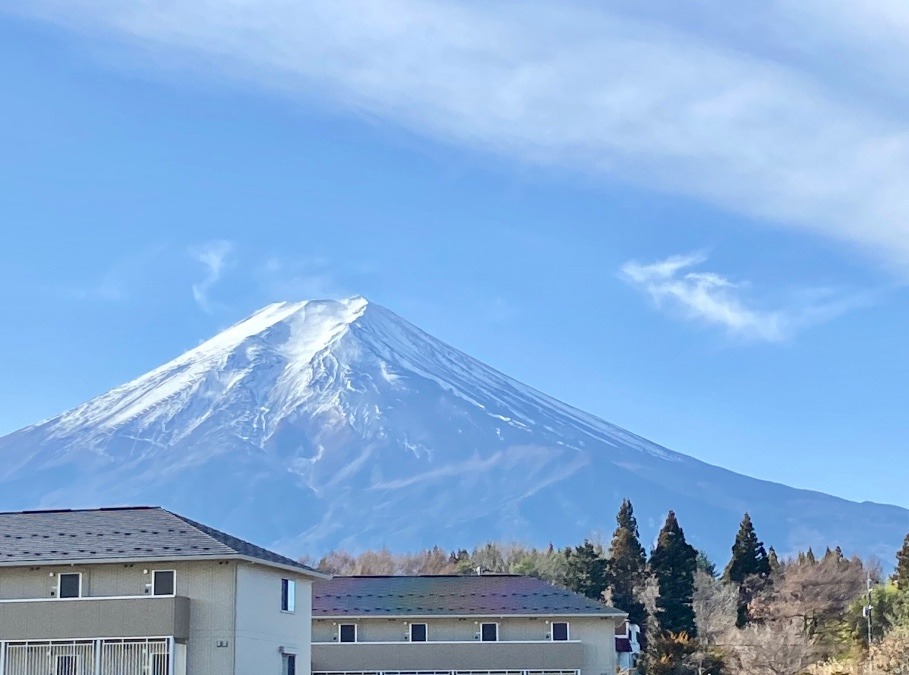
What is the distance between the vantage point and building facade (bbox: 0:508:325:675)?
39.8 meters

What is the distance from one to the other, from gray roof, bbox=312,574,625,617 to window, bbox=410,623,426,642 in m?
0.52

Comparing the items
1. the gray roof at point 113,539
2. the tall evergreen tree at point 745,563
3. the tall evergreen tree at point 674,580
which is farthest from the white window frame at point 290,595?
the tall evergreen tree at point 745,563

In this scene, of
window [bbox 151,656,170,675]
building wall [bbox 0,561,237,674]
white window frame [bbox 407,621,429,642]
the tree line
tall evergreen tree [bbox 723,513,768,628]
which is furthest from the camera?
tall evergreen tree [bbox 723,513,768,628]

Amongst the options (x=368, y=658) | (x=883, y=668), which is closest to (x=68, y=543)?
(x=368, y=658)

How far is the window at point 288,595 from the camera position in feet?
142

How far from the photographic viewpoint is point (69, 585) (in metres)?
41.0

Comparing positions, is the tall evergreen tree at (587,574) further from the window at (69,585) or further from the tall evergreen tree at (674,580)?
the window at (69,585)

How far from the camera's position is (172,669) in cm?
3931

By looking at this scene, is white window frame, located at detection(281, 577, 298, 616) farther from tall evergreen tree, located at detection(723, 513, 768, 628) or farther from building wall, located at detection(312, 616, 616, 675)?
tall evergreen tree, located at detection(723, 513, 768, 628)

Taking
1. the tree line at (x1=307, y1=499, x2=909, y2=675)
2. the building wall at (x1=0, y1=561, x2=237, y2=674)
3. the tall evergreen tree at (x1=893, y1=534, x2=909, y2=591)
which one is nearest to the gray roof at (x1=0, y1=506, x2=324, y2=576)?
the building wall at (x1=0, y1=561, x2=237, y2=674)

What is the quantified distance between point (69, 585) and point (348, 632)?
55.4 ft

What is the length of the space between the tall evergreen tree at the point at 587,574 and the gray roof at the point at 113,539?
34527mm

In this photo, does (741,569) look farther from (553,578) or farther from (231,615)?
(231,615)

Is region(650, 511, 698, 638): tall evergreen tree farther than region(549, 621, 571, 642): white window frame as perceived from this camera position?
Yes
